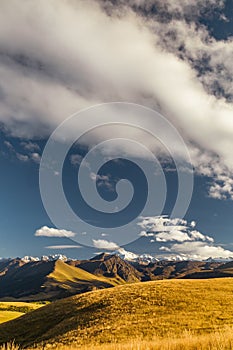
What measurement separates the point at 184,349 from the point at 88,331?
36.3m

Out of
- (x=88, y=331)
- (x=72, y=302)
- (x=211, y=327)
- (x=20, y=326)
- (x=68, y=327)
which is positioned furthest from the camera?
(x=72, y=302)

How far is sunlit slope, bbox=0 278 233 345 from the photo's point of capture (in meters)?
39.2

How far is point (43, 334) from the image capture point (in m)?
48.1

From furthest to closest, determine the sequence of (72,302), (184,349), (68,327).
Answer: (72,302), (68,327), (184,349)

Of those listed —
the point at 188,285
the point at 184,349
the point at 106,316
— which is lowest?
the point at 184,349

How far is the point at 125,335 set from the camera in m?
37.8

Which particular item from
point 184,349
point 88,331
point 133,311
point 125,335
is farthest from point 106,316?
point 184,349

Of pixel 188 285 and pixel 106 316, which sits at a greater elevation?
pixel 188 285

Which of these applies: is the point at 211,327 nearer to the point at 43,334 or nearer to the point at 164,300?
the point at 164,300

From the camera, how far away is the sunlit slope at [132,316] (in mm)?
39219

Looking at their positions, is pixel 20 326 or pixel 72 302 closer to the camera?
pixel 20 326

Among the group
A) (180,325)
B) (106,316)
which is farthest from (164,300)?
(180,325)

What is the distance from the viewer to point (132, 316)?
154 ft

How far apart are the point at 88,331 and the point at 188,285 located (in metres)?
28.9
